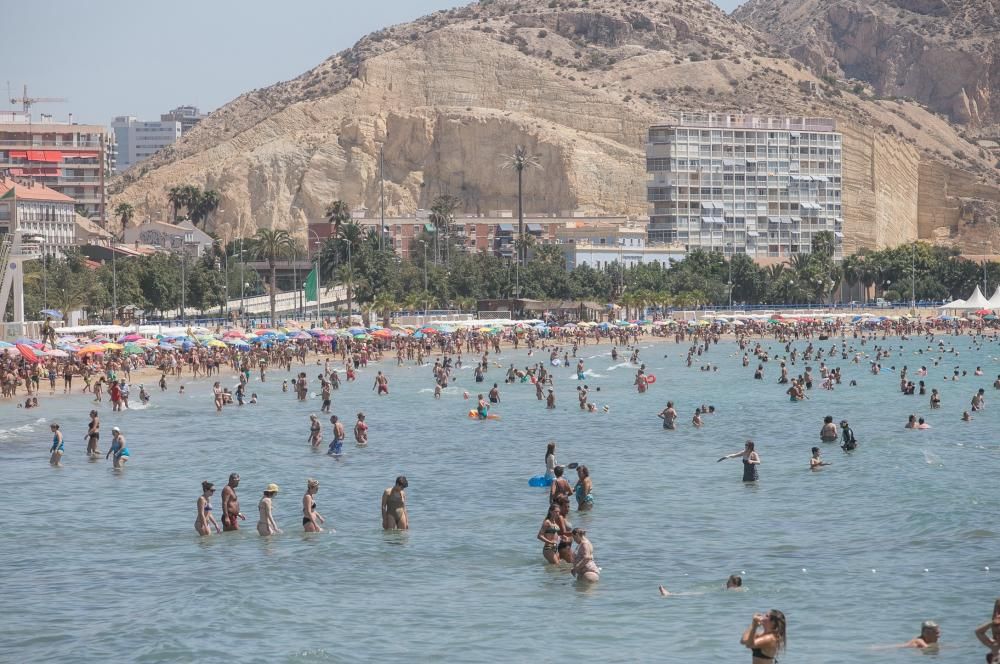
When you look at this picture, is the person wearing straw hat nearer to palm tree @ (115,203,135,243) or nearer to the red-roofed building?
the red-roofed building

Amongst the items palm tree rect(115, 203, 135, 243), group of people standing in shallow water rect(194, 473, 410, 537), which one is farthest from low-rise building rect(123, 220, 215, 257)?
group of people standing in shallow water rect(194, 473, 410, 537)

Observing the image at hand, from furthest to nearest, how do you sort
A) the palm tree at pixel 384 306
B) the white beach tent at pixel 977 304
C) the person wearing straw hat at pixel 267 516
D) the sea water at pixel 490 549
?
1. the white beach tent at pixel 977 304
2. the palm tree at pixel 384 306
3. the person wearing straw hat at pixel 267 516
4. the sea water at pixel 490 549

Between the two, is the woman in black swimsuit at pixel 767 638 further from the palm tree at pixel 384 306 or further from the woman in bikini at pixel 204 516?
the palm tree at pixel 384 306

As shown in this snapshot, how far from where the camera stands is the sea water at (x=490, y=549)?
18.4 metres

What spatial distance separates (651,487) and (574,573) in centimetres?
930

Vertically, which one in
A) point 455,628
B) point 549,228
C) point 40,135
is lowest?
point 455,628

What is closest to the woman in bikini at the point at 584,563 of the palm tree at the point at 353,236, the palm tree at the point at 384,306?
the palm tree at the point at 384,306

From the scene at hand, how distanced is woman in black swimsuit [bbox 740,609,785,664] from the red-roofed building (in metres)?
100

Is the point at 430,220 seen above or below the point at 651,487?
above

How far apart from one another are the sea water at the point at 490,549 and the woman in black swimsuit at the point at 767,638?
261cm

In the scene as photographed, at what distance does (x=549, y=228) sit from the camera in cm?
14412

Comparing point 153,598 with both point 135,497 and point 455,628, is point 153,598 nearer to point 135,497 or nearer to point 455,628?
point 455,628

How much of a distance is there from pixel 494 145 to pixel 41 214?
214 feet

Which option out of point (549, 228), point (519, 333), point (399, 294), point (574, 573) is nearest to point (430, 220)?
point (549, 228)
